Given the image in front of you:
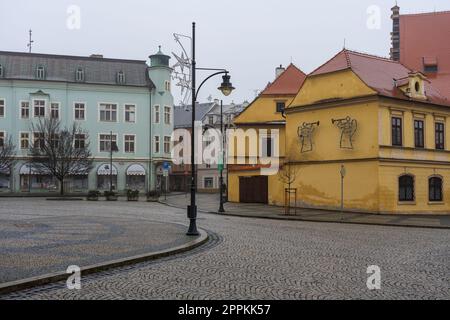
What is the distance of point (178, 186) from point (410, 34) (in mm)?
43111

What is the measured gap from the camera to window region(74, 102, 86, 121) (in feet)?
198

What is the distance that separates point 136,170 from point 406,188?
36184 mm

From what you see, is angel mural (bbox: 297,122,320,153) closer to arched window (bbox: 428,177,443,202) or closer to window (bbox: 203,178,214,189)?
arched window (bbox: 428,177,443,202)

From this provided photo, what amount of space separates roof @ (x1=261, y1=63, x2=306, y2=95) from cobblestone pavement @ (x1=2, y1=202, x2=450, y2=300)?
28.4 m

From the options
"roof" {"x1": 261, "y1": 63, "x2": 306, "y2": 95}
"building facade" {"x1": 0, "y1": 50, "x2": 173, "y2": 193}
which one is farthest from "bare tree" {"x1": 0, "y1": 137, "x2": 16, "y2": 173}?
"roof" {"x1": 261, "y1": 63, "x2": 306, "y2": 95}

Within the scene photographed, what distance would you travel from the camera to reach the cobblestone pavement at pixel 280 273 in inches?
354

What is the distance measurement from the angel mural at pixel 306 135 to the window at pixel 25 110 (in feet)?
115

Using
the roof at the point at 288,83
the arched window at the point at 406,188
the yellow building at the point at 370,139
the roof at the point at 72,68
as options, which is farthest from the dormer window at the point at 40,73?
the arched window at the point at 406,188

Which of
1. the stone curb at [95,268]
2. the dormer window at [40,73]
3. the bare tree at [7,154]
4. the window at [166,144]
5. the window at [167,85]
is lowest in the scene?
the stone curb at [95,268]

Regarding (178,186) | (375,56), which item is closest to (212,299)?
(375,56)

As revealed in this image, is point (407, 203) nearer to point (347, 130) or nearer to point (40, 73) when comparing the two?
point (347, 130)

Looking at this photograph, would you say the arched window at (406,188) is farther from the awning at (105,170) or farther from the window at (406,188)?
the awning at (105,170)
